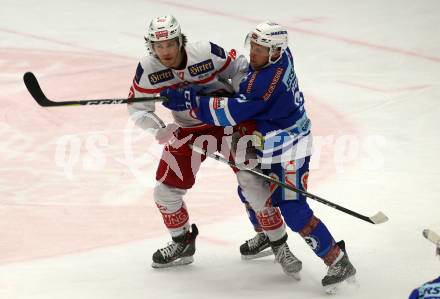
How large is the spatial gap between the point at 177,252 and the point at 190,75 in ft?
2.86

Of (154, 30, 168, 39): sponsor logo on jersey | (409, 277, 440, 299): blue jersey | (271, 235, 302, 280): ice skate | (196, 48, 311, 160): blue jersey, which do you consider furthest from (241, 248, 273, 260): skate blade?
(409, 277, 440, 299): blue jersey

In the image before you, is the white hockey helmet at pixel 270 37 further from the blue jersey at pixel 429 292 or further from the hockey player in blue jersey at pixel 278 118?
the blue jersey at pixel 429 292

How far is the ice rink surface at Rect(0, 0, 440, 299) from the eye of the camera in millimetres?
4332

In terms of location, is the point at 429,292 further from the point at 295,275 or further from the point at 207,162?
the point at 207,162

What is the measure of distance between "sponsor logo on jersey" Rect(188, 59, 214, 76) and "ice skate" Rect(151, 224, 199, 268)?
799mm

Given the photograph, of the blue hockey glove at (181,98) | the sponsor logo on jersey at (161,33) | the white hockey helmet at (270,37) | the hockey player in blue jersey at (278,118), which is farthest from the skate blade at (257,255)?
the sponsor logo on jersey at (161,33)

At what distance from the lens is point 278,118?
3.99 meters

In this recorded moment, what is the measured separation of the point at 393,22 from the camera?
841cm

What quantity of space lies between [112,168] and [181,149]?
145 centimetres

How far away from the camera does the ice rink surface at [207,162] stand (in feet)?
14.2

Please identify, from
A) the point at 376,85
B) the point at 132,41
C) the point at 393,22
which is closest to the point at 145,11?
the point at 132,41

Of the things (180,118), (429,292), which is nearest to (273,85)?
(180,118)

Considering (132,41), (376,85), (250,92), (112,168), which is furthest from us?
(132,41)

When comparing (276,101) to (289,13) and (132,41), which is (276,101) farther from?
(289,13)
